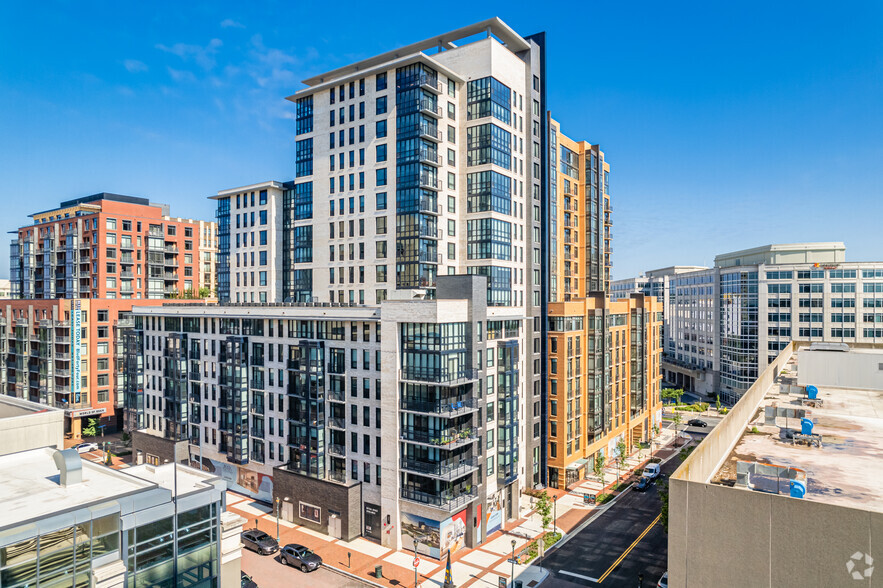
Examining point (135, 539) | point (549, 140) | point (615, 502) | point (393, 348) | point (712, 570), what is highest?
point (549, 140)

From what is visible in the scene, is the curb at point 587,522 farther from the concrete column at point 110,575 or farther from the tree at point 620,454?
the concrete column at point 110,575

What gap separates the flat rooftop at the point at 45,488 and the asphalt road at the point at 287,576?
20.6 metres

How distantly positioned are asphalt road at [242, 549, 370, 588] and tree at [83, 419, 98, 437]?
2231 inches

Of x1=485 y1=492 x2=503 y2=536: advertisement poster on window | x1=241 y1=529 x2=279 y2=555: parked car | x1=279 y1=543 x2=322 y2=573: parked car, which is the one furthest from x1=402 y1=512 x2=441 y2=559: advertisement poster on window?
x1=241 y1=529 x2=279 y2=555: parked car

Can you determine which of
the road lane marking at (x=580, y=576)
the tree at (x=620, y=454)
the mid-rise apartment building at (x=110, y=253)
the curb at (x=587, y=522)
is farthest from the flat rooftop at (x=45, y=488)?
the mid-rise apartment building at (x=110, y=253)

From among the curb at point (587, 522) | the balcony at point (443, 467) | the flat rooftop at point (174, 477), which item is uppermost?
the flat rooftop at point (174, 477)

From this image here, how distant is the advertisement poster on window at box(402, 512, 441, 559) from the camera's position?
1964 inches

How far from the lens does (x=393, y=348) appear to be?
5228cm

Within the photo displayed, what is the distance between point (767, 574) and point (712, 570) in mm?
1719

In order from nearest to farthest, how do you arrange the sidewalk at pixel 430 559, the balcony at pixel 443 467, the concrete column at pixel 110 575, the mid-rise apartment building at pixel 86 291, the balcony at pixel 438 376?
the concrete column at pixel 110 575 < the sidewalk at pixel 430 559 < the balcony at pixel 443 467 < the balcony at pixel 438 376 < the mid-rise apartment building at pixel 86 291

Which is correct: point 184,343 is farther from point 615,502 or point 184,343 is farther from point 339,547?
point 615,502

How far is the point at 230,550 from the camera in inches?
1201

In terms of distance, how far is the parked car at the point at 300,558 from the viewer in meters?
47.8

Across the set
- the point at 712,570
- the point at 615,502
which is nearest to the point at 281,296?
the point at 615,502
